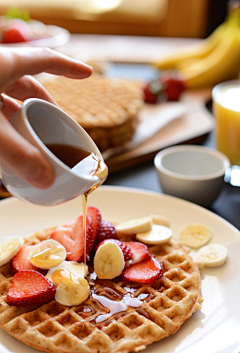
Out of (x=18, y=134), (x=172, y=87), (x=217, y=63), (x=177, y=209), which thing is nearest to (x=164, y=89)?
(x=172, y=87)

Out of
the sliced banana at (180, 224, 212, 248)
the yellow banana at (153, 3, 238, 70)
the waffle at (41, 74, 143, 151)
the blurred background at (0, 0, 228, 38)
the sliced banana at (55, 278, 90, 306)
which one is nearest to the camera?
the sliced banana at (55, 278, 90, 306)

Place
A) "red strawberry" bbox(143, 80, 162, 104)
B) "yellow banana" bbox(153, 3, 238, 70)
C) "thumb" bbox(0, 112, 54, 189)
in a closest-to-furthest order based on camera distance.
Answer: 1. "thumb" bbox(0, 112, 54, 189)
2. "red strawberry" bbox(143, 80, 162, 104)
3. "yellow banana" bbox(153, 3, 238, 70)

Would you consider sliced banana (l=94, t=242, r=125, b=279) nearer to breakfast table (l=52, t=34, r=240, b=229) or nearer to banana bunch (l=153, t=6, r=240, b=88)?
breakfast table (l=52, t=34, r=240, b=229)

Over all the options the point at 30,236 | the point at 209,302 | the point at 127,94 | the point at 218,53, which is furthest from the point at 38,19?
the point at 209,302

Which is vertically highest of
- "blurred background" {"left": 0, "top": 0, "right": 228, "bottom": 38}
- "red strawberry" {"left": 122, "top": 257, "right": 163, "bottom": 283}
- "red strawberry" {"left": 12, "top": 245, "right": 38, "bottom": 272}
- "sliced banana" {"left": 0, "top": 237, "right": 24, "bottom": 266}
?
"sliced banana" {"left": 0, "top": 237, "right": 24, "bottom": 266}

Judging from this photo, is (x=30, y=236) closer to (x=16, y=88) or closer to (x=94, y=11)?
(x=16, y=88)

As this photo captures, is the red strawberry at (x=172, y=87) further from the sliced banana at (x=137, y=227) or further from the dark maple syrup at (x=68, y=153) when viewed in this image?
the dark maple syrup at (x=68, y=153)

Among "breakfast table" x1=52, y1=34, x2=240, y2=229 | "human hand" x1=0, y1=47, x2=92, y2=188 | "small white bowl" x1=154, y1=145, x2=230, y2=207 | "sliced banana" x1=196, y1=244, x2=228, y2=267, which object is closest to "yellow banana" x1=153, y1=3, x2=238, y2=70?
"breakfast table" x1=52, y1=34, x2=240, y2=229
